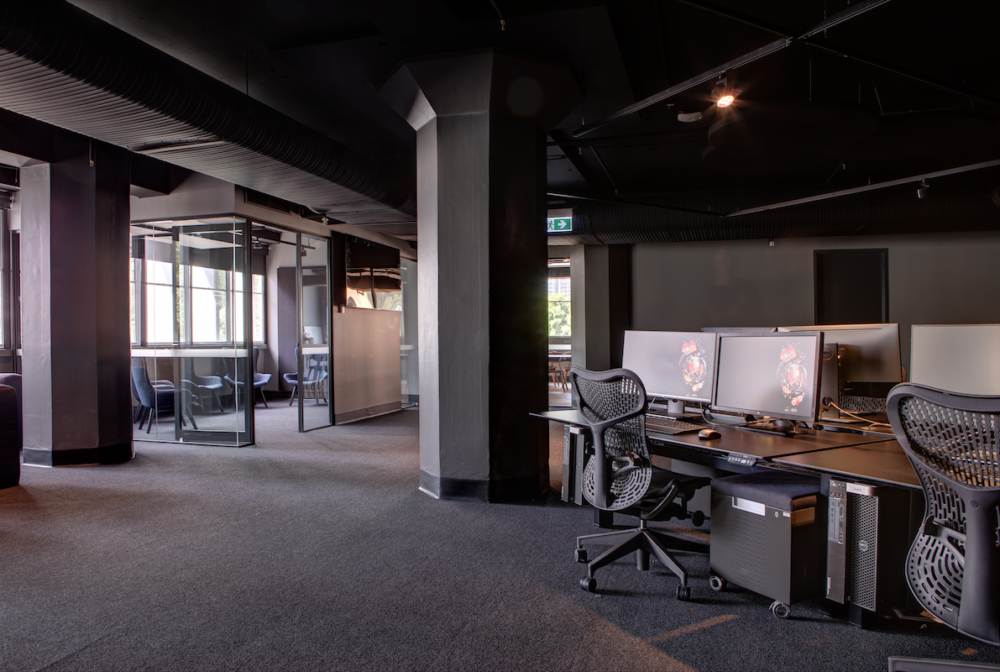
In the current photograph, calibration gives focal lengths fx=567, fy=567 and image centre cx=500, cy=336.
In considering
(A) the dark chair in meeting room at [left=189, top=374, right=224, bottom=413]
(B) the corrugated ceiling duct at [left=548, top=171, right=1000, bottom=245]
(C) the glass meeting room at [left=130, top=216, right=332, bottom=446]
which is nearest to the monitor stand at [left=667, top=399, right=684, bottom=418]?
(B) the corrugated ceiling duct at [left=548, top=171, right=1000, bottom=245]

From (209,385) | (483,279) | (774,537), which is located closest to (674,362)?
(774,537)

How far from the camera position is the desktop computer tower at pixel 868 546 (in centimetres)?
235

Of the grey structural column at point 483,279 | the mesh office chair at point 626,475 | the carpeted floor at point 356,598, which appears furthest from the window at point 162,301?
the mesh office chair at point 626,475

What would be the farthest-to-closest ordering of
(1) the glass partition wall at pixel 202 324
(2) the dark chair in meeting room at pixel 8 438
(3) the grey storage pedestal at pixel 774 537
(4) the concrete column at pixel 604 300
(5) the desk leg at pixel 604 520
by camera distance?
1. (4) the concrete column at pixel 604 300
2. (1) the glass partition wall at pixel 202 324
3. (2) the dark chair in meeting room at pixel 8 438
4. (5) the desk leg at pixel 604 520
5. (3) the grey storage pedestal at pixel 774 537

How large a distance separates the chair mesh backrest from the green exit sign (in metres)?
5.31

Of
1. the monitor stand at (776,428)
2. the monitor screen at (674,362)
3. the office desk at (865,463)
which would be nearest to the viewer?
the office desk at (865,463)

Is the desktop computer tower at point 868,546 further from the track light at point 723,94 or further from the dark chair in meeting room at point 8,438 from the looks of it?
the dark chair in meeting room at point 8,438

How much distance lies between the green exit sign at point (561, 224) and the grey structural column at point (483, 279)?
3.50 meters

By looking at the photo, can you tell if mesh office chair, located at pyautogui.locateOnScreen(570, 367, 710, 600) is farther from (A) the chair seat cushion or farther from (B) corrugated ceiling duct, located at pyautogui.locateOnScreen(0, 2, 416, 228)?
(B) corrugated ceiling duct, located at pyautogui.locateOnScreen(0, 2, 416, 228)

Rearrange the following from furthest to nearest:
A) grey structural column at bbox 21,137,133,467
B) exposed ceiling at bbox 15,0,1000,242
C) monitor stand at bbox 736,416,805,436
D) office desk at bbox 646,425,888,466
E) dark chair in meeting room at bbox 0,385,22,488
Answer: grey structural column at bbox 21,137,133,467, dark chair in meeting room at bbox 0,385,22,488, exposed ceiling at bbox 15,0,1000,242, monitor stand at bbox 736,416,805,436, office desk at bbox 646,425,888,466

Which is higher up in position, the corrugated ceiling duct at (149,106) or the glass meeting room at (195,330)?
the corrugated ceiling duct at (149,106)

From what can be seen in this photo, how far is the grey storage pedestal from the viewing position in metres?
2.53

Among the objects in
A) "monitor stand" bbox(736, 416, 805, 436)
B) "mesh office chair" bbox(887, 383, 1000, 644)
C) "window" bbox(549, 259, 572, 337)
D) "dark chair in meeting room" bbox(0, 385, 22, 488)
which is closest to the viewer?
"mesh office chair" bbox(887, 383, 1000, 644)

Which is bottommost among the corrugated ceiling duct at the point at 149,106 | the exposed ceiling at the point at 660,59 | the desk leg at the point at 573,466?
the desk leg at the point at 573,466
